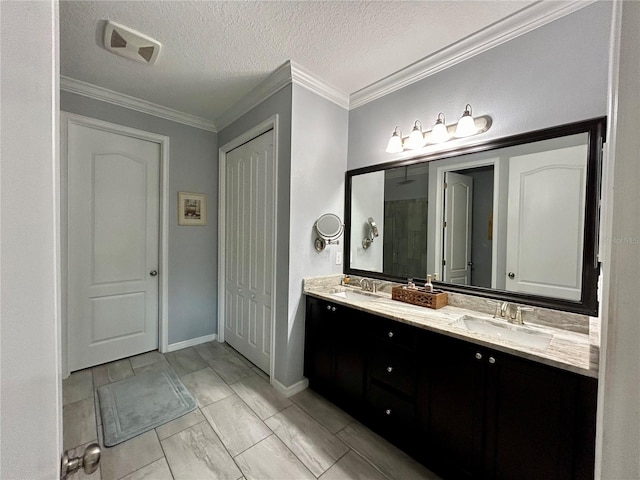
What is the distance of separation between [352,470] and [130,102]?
3485 mm

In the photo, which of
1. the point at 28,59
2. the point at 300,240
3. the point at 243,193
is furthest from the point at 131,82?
the point at 28,59

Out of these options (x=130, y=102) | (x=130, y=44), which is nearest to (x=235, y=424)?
(x=130, y=44)

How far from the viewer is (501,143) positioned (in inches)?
65.1

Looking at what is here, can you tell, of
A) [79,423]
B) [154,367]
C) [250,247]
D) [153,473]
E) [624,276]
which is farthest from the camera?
[250,247]

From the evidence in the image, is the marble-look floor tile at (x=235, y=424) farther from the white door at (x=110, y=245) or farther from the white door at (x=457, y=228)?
the white door at (x=457, y=228)

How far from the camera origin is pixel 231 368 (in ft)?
8.36

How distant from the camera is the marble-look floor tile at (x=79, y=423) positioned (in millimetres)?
1652

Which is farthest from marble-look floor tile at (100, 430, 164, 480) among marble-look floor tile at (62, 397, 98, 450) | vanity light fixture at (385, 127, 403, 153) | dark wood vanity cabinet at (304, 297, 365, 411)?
vanity light fixture at (385, 127, 403, 153)

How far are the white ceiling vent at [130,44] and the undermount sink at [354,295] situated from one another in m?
2.24

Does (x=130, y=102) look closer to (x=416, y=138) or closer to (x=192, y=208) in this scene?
(x=192, y=208)

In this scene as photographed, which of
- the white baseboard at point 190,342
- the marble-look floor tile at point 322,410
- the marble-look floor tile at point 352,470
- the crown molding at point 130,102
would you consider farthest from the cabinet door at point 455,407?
the crown molding at point 130,102

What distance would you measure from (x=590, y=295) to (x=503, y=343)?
2.03 ft

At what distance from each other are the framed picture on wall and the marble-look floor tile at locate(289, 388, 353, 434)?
211 cm

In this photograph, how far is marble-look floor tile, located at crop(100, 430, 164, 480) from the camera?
1.46m
